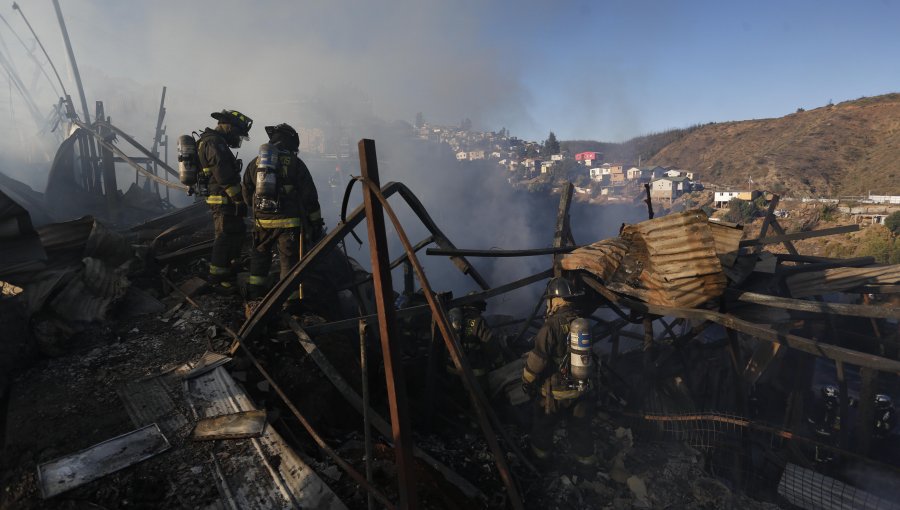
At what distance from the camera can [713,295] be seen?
4449 mm

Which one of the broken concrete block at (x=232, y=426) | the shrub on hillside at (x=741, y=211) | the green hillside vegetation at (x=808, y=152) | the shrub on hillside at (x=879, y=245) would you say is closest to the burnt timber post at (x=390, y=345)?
the broken concrete block at (x=232, y=426)

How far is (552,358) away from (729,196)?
60313mm

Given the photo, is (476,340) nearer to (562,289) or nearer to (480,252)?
(480,252)

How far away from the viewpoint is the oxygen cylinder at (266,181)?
519 cm

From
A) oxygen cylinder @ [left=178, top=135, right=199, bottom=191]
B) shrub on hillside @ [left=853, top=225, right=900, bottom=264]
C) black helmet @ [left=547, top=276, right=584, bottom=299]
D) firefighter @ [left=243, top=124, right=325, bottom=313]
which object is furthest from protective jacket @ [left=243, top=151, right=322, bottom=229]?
shrub on hillside @ [left=853, top=225, right=900, bottom=264]

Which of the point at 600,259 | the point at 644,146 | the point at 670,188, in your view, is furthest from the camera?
the point at 644,146

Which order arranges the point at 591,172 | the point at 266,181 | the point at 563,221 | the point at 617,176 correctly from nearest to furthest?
the point at 266,181
the point at 563,221
the point at 617,176
the point at 591,172

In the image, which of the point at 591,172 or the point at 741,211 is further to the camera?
the point at 591,172

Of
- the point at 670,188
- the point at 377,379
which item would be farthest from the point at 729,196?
the point at 377,379

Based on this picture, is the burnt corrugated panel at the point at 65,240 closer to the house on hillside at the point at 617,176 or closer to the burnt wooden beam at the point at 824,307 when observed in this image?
the burnt wooden beam at the point at 824,307

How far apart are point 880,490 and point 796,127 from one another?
92753 millimetres

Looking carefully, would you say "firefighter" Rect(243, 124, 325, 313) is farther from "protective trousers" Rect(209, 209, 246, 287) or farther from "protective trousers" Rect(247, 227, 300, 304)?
"protective trousers" Rect(209, 209, 246, 287)

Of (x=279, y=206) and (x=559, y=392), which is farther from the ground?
→ (x=279, y=206)

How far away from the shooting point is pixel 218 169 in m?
5.79
